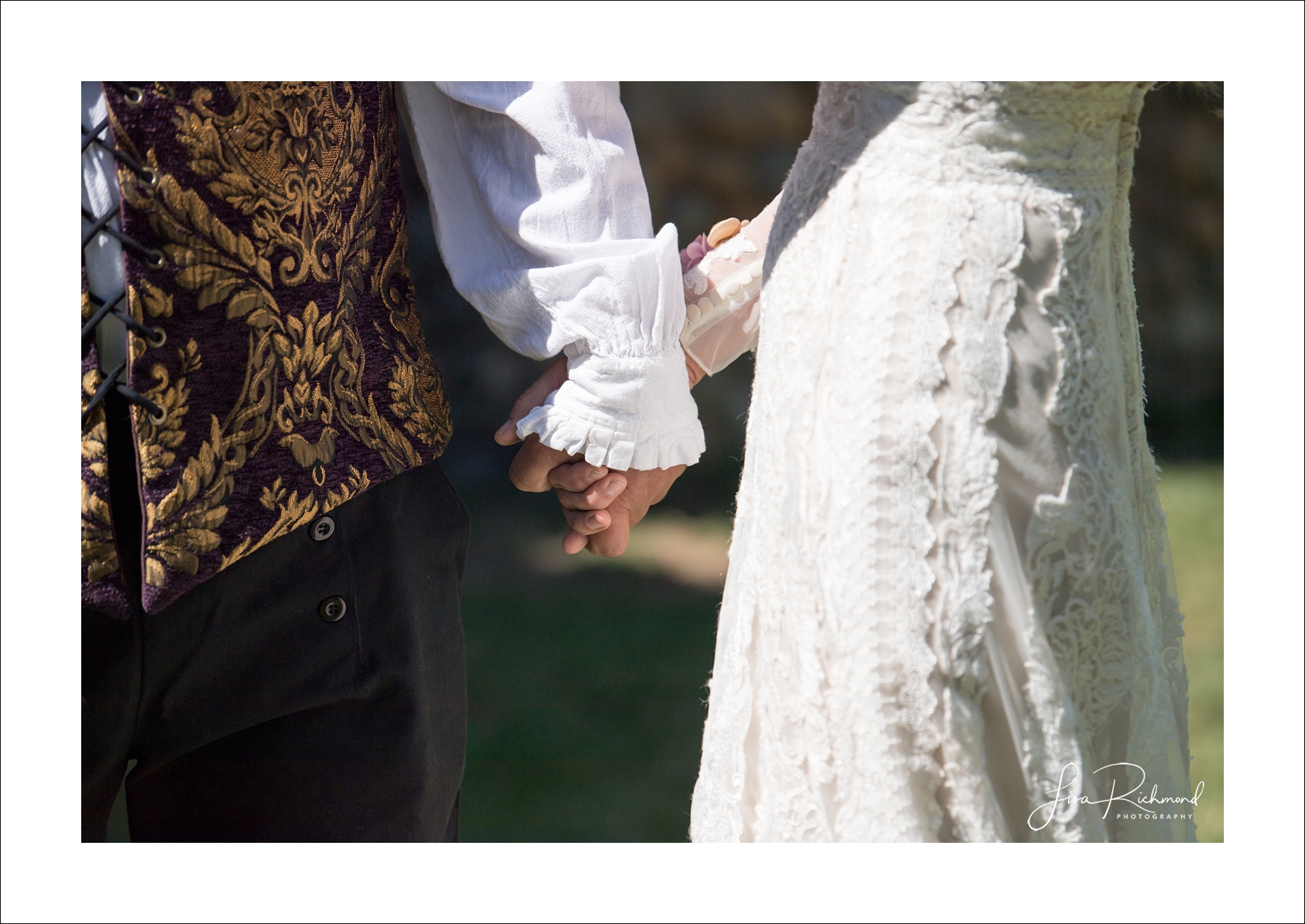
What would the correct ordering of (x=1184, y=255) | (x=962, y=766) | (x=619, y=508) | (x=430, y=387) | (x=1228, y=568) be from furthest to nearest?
(x=1184, y=255) → (x=619, y=508) → (x=430, y=387) → (x=1228, y=568) → (x=962, y=766)

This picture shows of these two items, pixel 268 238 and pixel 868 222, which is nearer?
pixel 868 222

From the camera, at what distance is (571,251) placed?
0.99 m

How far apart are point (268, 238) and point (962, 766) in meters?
0.63

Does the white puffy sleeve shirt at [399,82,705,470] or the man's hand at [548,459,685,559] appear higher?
the white puffy sleeve shirt at [399,82,705,470]

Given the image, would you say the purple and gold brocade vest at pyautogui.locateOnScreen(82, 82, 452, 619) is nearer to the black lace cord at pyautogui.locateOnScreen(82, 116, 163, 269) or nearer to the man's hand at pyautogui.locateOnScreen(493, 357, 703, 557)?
the black lace cord at pyautogui.locateOnScreen(82, 116, 163, 269)

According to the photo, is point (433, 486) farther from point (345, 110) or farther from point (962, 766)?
point (962, 766)

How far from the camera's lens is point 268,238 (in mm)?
816

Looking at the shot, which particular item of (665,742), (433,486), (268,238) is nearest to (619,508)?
(433,486)

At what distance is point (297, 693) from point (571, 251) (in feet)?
1.50

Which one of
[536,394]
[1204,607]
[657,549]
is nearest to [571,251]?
[536,394]

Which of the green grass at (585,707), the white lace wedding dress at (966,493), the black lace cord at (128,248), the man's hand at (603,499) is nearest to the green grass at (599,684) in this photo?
the green grass at (585,707)

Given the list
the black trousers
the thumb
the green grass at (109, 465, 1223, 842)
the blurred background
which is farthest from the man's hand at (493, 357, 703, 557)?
the green grass at (109, 465, 1223, 842)

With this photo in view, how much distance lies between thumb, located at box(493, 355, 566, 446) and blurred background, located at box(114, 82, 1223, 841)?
476 mm

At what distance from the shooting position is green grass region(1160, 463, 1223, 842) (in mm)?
1915
